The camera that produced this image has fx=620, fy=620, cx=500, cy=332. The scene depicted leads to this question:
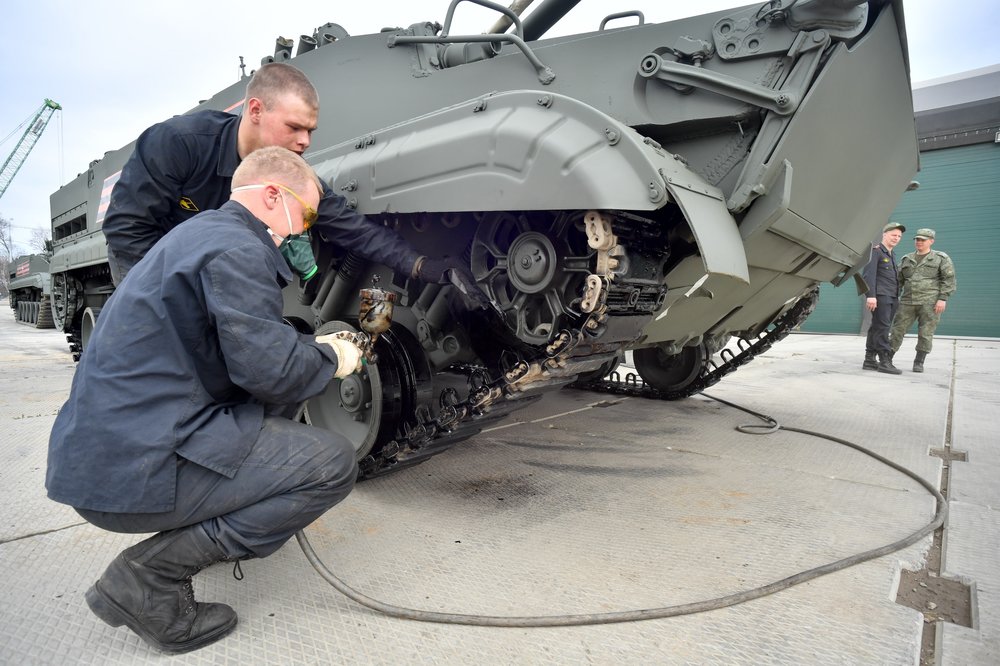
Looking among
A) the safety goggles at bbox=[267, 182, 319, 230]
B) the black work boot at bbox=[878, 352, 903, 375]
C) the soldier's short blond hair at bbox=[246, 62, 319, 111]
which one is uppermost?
the soldier's short blond hair at bbox=[246, 62, 319, 111]

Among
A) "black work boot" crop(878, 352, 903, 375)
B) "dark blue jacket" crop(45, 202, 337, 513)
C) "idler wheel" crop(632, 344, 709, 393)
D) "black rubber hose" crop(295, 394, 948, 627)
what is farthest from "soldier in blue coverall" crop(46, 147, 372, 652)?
"black work boot" crop(878, 352, 903, 375)

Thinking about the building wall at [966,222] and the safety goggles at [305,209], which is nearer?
the safety goggles at [305,209]

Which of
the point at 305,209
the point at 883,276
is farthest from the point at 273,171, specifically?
the point at 883,276

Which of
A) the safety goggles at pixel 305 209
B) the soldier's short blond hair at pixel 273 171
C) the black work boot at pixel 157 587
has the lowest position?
the black work boot at pixel 157 587

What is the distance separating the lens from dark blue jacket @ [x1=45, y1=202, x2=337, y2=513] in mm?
1480

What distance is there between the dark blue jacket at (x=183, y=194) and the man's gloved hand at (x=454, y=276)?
0.08m

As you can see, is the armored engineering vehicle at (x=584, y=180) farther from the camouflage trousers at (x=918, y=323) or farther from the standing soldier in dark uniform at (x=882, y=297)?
the camouflage trousers at (x=918, y=323)

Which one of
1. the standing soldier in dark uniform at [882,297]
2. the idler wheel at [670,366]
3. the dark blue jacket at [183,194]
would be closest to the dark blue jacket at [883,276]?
the standing soldier in dark uniform at [882,297]

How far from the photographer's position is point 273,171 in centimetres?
179

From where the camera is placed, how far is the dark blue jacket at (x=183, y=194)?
8.85 feet

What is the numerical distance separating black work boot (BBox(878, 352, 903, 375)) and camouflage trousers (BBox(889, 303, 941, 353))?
18 centimetres

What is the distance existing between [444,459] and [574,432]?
3.58 feet

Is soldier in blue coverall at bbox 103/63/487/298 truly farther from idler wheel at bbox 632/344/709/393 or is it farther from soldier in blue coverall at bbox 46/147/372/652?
idler wheel at bbox 632/344/709/393

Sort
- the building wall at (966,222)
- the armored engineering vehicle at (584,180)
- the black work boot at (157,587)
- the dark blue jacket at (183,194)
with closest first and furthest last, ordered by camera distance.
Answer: the black work boot at (157,587), the armored engineering vehicle at (584,180), the dark blue jacket at (183,194), the building wall at (966,222)
